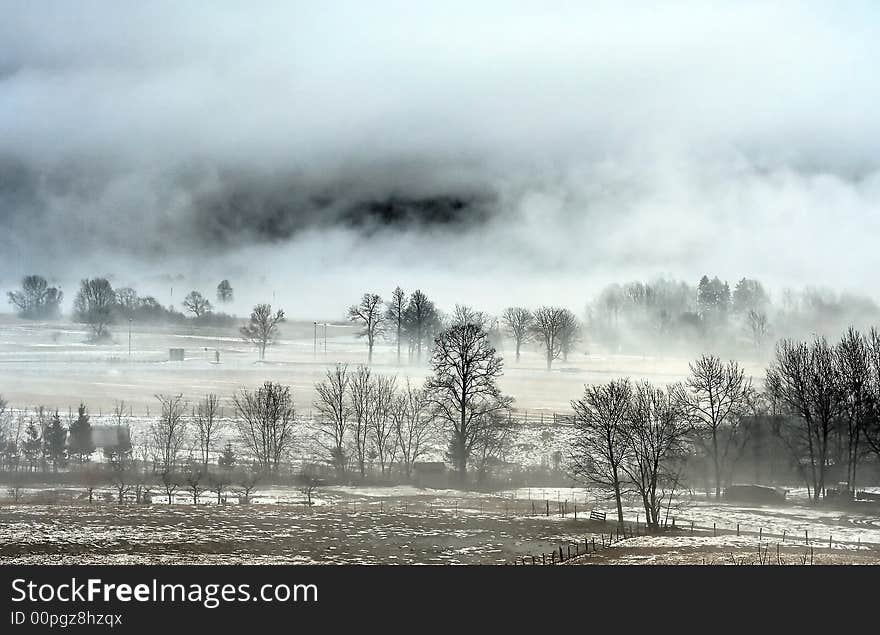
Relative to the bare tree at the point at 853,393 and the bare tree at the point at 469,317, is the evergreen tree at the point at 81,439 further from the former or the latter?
the bare tree at the point at 853,393

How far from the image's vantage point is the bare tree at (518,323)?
5453cm

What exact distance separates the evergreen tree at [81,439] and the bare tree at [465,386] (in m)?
20.3

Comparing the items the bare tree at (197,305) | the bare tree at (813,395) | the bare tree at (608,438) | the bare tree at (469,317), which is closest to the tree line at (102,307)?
the bare tree at (197,305)

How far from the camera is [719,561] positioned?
22.7 metres

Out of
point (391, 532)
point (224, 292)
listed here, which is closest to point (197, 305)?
point (224, 292)

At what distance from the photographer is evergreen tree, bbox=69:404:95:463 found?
1629 inches

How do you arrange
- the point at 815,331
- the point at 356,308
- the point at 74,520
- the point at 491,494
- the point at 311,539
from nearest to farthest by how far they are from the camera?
the point at 311,539 < the point at 74,520 < the point at 491,494 < the point at 815,331 < the point at 356,308

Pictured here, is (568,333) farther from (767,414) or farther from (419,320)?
(767,414)

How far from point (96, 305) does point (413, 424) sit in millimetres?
29279

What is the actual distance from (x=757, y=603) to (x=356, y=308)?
43.9 metres

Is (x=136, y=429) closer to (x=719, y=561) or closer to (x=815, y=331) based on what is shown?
(x=719, y=561)

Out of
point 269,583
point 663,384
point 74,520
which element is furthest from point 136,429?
point 663,384

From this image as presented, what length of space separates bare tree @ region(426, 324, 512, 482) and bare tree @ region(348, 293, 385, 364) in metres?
8.31

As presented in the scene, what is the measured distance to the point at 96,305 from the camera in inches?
A: 2293
